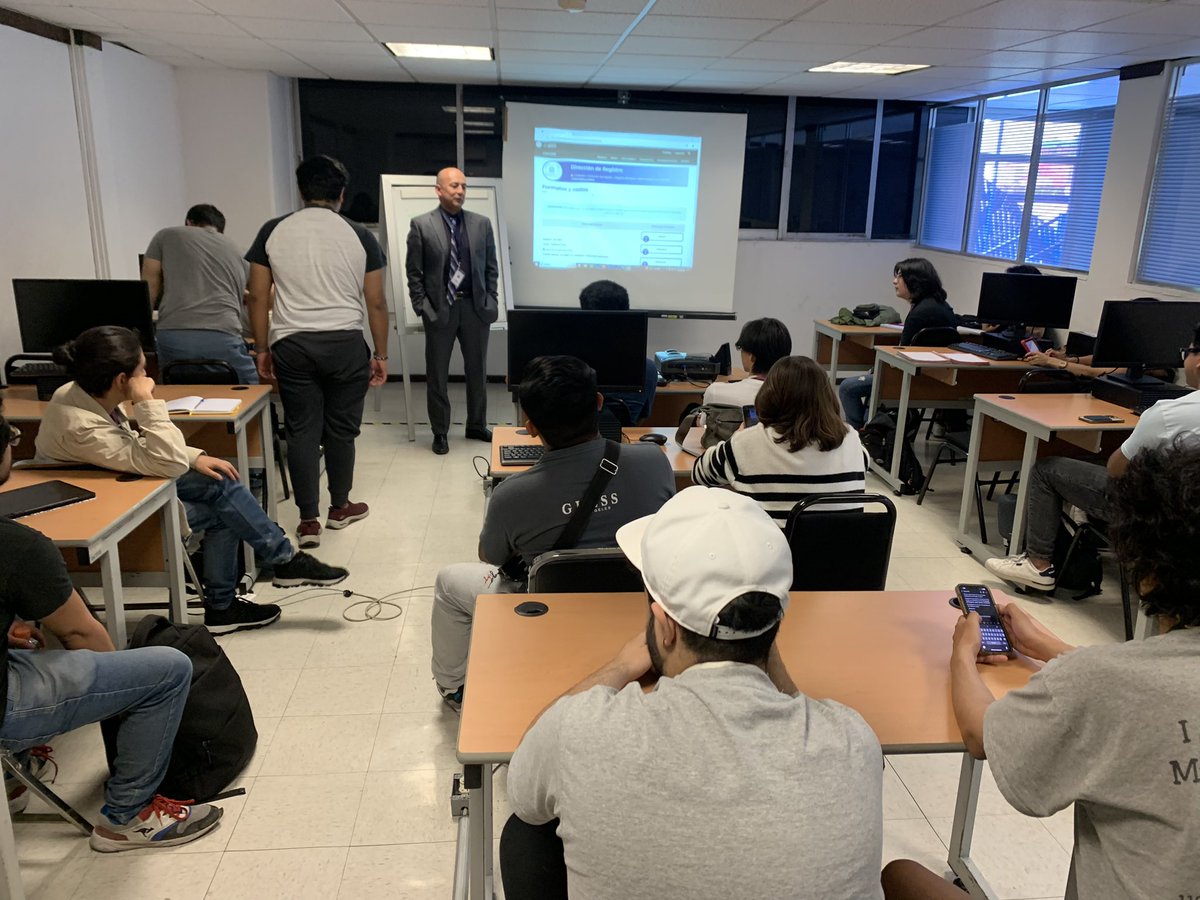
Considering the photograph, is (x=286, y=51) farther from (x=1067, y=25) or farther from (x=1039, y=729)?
(x=1039, y=729)

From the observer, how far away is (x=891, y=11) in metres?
3.86

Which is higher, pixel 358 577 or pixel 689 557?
pixel 689 557

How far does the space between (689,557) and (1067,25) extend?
166 inches

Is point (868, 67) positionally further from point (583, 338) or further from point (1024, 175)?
point (583, 338)

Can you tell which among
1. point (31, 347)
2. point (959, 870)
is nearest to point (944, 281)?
point (959, 870)

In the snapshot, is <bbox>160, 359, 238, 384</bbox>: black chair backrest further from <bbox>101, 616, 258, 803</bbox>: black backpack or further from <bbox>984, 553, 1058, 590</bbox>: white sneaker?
<bbox>984, 553, 1058, 590</bbox>: white sneaker

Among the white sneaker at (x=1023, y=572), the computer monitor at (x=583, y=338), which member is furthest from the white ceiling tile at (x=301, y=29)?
the white sneaker at (x=1023, y=572)

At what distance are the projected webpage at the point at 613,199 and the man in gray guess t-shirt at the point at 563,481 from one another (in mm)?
5014

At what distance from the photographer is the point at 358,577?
12.4 feet

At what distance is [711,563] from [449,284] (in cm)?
475

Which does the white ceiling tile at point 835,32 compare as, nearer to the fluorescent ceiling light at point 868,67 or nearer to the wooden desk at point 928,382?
the fluorescent ceiling light at point 868,67

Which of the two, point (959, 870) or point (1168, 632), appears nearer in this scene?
point (1168, 632)

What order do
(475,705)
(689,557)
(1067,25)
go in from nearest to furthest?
(689,557) → (475,705) → (1067,25)

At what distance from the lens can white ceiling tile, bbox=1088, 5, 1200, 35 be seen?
145 inches
